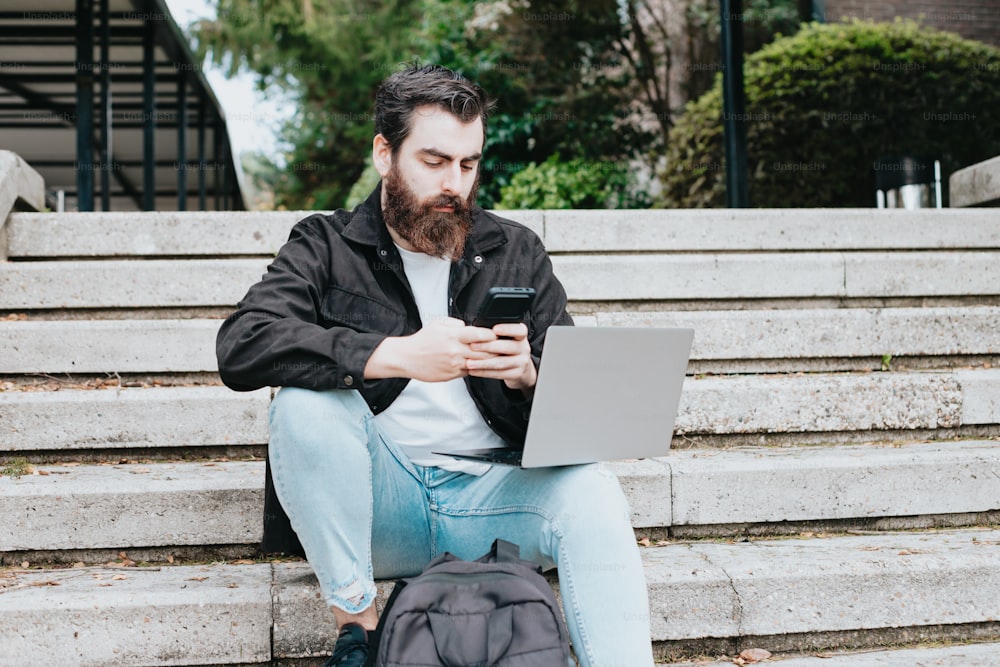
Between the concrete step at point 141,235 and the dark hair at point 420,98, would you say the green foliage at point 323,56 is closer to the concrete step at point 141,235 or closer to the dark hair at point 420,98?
the concrete step at point 141,235

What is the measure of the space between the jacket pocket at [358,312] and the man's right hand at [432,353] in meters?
0.32

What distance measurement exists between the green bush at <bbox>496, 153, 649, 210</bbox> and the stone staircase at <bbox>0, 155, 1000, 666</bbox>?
9.13 feet

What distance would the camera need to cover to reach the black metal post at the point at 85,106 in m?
6.72

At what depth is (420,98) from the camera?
239cm

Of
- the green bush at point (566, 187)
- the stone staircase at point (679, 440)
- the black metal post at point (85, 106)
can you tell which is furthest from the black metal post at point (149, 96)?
the stone staircase at point (679, 440)

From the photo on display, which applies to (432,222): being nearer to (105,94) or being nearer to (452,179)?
(452,179)

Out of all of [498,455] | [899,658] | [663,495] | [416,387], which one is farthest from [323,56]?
[899,658]

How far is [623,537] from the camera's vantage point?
1.92 m

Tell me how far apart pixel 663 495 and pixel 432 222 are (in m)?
1.07

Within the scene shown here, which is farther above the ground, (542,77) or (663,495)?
(542,77)

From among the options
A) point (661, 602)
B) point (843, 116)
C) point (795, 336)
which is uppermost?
point (843, 116)

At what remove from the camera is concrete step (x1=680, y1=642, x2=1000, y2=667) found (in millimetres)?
2309

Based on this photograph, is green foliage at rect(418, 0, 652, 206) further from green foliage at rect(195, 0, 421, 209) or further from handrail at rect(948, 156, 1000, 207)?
handrail at rect(948, 156, 1000, 207)

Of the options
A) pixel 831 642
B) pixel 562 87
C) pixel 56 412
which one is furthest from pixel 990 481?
pixel 562 87
